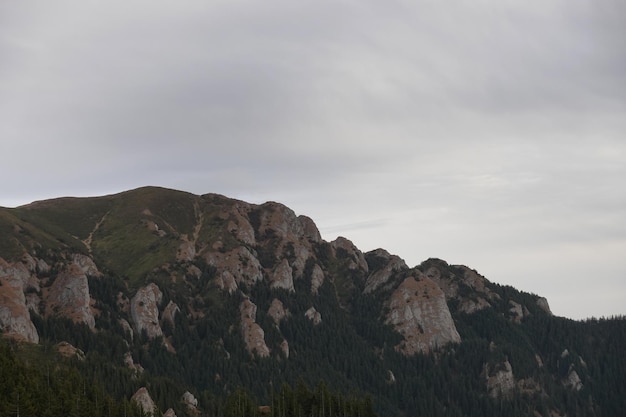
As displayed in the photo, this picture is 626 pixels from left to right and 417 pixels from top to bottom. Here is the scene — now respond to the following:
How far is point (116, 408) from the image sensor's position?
185 meters

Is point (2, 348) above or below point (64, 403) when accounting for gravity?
above

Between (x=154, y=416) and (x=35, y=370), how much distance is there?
121ft

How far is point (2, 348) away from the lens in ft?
647

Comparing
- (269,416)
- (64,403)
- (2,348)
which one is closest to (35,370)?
(2,348)

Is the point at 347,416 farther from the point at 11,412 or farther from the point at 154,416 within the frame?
the point at 11,412

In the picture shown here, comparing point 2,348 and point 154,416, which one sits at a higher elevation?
point 2,348

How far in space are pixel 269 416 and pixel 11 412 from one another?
72.9 metres

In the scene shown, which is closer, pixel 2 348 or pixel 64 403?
pixel 64 403

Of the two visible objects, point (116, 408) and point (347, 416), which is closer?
point (116, 408)

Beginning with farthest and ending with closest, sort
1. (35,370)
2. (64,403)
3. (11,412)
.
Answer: (35,370) → (64,403) → (11,412)

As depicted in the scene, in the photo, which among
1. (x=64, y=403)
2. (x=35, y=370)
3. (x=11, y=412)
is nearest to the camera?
(x=11, y=412)

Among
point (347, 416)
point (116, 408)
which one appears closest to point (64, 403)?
point (116, 408)

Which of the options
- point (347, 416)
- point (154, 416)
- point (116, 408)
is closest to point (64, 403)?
point (116, 408)

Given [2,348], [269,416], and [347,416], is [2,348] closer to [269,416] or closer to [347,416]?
[269,416]
